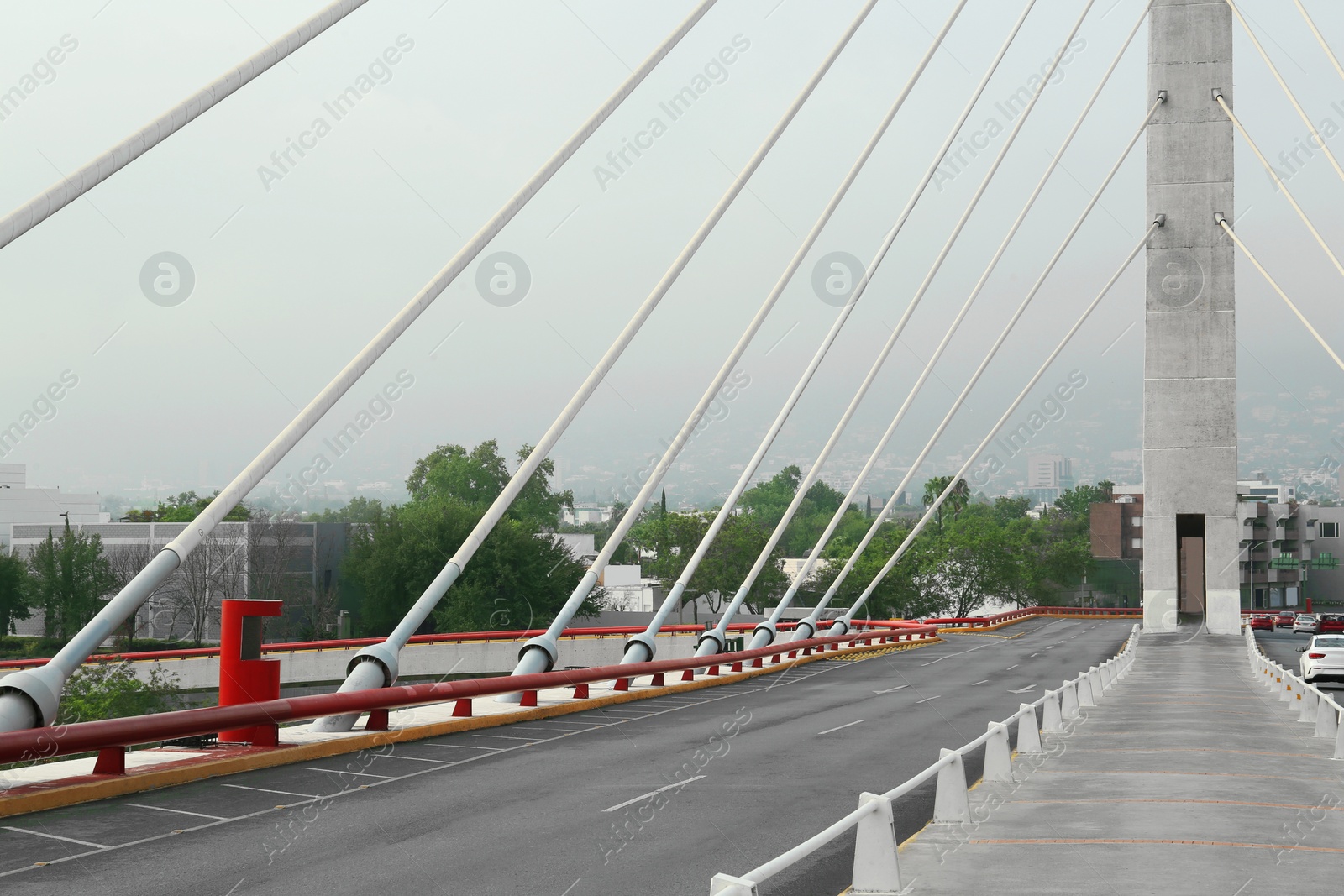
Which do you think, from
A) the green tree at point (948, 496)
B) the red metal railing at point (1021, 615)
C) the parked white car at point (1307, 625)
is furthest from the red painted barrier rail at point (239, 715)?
the green tree at point (948, 496)

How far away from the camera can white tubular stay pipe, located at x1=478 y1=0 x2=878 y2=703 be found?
23875 millimetres

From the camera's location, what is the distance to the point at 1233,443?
186ft

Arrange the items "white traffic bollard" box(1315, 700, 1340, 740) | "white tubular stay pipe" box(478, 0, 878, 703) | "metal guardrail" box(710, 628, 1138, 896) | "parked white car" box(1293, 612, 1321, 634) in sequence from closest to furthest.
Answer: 1. "metal guardrail" box(710, 628, 1138, 896)
2. "white traffic bollard" box(1315, 700, 1340, 740)
3. "white tubular stay pipe" box(478, 0, 878, 703)
4. "parked white car" box(1293, 612, 1321, 634)

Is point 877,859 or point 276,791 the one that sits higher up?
point 877,859

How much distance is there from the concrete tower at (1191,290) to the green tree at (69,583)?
206 ft

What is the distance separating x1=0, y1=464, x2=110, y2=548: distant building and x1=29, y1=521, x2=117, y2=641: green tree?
75.6 meters

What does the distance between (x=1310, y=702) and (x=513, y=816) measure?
1521cm

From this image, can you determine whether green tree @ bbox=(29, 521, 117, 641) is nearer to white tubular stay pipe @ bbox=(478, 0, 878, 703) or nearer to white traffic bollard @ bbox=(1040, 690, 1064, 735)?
white tubular stay pipe @ bbox=(478, 0, 878, 703)

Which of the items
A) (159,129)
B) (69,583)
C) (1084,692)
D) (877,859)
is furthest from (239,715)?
(69,583)

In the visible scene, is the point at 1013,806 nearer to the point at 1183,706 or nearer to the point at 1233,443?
the point at 1183,706

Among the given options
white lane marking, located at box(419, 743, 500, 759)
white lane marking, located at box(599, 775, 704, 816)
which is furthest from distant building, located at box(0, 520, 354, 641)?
white lane marking, located at box(599, 775, 704, 816)

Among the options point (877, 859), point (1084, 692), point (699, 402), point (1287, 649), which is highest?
point (699, 402)

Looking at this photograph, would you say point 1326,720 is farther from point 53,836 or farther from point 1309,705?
point 53,836

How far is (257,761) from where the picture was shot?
48.9ft
